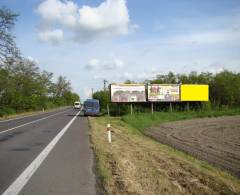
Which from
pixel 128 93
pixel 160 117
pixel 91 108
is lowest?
pixel 160 117

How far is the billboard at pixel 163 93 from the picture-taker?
157ft

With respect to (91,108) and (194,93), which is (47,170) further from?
(194,93)

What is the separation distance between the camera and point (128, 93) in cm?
4744

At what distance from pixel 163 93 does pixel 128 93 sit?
16.6 feet

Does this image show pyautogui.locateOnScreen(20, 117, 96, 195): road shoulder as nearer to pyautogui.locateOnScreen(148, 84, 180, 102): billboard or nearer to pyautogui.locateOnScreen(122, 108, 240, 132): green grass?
pyautogui.locateOnScreen(122, 108, 240, 132): green grass

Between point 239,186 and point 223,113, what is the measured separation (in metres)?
38.4

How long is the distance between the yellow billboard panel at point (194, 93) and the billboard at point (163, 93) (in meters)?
1.17

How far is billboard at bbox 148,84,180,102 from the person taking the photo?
157 ft

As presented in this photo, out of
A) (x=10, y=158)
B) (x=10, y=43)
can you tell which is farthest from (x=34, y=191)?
(x=10, y=43)

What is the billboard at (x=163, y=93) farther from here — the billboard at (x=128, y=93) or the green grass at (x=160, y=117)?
the green grass at (x=160, y=117)

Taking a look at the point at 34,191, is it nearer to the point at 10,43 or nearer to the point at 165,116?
the point at 165,116

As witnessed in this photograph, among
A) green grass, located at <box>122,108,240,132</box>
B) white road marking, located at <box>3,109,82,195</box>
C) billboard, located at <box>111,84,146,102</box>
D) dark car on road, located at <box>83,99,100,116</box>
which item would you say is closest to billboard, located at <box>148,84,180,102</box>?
billboard, located at <box>111,84,146,102</box>

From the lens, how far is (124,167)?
378 inches

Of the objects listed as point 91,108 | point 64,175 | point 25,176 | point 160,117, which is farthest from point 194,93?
point 25,176
